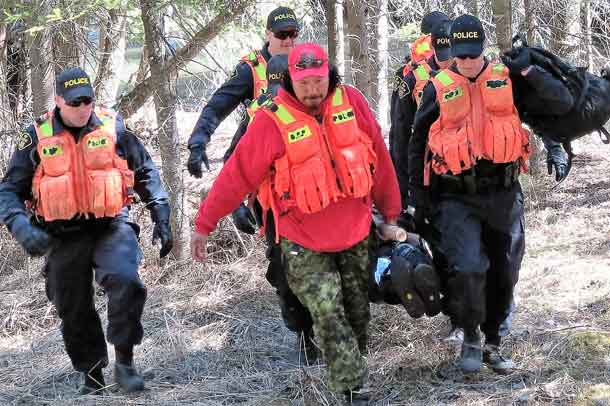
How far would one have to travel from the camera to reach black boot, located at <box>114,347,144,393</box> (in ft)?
16.7

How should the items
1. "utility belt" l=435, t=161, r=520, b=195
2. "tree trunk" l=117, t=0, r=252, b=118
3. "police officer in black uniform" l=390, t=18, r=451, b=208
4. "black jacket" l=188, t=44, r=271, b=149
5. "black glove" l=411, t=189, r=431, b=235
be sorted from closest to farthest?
"utility belt" l=435, t=161, r=520, b=195
"black glove" l=411, t=189, r=431, b=235
"black jacket" l=188, t=44, r=271, b=149
"police officer in black uniform" l=390, t=18, r=451, b=208
"tree trunk" l=117, t=0, r=252, b=118

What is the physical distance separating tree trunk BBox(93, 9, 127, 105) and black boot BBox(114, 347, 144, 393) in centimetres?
458

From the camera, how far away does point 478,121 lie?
4.71m

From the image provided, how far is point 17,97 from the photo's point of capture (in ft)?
31.9

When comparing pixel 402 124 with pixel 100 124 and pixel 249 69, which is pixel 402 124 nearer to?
pixel 249 69

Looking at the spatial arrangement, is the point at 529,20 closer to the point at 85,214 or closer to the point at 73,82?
the point at 73,82

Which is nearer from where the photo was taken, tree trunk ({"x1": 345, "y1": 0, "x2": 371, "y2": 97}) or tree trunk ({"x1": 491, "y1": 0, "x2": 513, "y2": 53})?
tree trunk ({"x1": 491, "y1": 0, "x2": 513, "y2": 53})

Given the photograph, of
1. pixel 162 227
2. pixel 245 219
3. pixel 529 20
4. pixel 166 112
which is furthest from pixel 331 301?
pixel 529 20

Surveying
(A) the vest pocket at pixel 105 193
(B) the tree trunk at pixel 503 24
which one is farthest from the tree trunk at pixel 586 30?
(A) the vest pocket at pixel 105 193

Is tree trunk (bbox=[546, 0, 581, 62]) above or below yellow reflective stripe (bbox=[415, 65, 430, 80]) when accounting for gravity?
above

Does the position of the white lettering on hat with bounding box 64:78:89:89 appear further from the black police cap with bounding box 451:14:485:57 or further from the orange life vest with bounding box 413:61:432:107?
the orange life vest with bounding box 413:61:432:107

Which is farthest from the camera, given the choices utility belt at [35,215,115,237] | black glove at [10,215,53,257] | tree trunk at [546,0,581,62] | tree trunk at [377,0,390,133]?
tree trunk at [377,0,390,133]

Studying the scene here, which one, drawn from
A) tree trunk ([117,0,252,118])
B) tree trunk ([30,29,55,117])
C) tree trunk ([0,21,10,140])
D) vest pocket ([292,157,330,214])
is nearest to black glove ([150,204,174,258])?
vest pocket ([292,157,330,214])

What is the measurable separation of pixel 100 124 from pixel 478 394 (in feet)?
9.13
